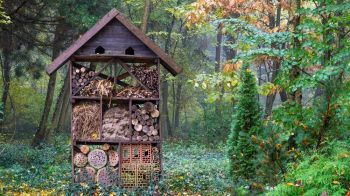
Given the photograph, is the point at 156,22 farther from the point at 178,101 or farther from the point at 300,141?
the point at 300,141

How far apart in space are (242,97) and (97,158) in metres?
3.52

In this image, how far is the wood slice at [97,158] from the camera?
8.94 meters

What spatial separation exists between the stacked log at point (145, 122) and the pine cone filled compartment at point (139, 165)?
19 centimetres

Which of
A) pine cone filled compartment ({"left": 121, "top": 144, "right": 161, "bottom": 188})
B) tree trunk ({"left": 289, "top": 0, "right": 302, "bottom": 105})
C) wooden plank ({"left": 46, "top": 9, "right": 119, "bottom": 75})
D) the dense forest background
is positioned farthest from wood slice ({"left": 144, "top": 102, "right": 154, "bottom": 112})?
tree trunk ({"left": 289, "top": 0, "right": 302, "bottom": 105})

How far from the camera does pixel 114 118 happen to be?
9.05m

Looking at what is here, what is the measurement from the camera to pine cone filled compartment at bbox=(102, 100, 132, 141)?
9.01 meters

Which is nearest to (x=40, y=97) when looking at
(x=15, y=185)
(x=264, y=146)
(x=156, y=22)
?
(x=156, y=22)

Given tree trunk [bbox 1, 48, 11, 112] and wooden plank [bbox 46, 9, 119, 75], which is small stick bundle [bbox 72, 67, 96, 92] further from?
tree trunk [bbox 1, 48, 11, 112]

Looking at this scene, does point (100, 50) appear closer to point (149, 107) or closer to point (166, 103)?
point (149, 107)

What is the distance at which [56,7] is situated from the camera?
16156 millimetres

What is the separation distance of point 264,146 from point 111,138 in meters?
4.66

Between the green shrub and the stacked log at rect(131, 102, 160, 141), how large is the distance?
184 inches

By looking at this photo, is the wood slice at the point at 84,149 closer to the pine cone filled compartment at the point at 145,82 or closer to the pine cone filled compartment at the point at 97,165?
the pine cone filled compartment at the point at 97,165

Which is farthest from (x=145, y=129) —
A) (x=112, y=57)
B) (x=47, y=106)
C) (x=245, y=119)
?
(x=47, y=106)
